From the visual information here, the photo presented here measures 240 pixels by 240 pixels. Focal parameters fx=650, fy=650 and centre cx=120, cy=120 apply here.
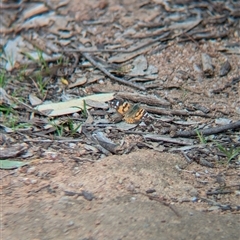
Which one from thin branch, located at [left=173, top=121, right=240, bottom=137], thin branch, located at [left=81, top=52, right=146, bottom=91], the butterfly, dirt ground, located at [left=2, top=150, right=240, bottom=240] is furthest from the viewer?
thin branch, located at [left=81, top=52, right=146, bottom=91]

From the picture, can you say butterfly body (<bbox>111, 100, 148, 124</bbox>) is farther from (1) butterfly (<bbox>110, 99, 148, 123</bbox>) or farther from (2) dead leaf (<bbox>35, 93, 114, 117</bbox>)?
(2) dead leaf (<bbox>35, 93, 114, 117</bbox>)

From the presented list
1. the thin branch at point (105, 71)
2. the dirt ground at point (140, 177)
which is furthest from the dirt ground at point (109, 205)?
the thin branch at point (105, 71)

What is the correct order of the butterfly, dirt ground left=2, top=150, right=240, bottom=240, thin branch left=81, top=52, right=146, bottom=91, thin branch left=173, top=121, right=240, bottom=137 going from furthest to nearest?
thin branch left=81, top=52, right=146, bottom=91 → the butterfly → thin branch left=173, top=121, right=240, bottom=137 → dirt ground left=2, top=150, right=240, bottom=240

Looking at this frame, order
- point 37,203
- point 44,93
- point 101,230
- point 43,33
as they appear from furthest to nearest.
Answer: point 43,33 → point 44,93 → point 37,203 → point 101,230

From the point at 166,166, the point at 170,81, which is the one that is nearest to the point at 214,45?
the point at 170,81

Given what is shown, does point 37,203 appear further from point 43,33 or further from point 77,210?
point 43,33

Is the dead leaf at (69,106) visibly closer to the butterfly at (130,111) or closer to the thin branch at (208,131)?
the butterfly at (130,111)

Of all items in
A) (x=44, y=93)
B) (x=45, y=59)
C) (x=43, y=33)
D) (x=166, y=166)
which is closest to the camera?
(x=166, y=166)

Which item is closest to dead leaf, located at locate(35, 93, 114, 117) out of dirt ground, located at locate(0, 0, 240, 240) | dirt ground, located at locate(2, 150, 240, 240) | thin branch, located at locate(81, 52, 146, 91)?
dirt ground, located at locate(0, 0, 240, 240)
